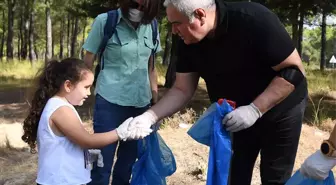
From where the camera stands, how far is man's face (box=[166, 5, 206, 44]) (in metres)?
2.18

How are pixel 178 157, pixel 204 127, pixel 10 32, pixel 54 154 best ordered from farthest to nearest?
pixel 10 32 < pixel 178 157 < pixel 204 127 < pixel 54 154

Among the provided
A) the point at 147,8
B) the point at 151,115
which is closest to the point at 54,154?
the point at 151,115

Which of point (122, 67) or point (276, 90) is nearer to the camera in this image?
point (276, 90)

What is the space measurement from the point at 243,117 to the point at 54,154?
996mm

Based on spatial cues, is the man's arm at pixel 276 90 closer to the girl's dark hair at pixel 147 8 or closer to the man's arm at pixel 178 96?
the man's arm at pixel 178 96

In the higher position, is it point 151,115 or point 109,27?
point 109,27

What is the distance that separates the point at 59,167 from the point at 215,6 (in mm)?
1157

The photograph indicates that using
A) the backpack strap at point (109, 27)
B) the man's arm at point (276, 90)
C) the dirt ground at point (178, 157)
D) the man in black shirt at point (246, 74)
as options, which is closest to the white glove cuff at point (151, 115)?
the man in black shirt at point (246, 74)

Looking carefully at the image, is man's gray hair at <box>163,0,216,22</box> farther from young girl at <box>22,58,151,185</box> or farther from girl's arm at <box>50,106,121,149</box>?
girl's arm at <box>50,106,121,149</box>

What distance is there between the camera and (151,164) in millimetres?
3021

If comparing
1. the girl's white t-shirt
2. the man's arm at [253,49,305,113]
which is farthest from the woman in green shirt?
the man's arm at [253,49,305,113]

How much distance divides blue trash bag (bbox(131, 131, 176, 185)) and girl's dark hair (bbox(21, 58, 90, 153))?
815 millimetres

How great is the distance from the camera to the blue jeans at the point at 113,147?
3225mm

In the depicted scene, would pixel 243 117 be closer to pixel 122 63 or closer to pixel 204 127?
pixel 204 127
